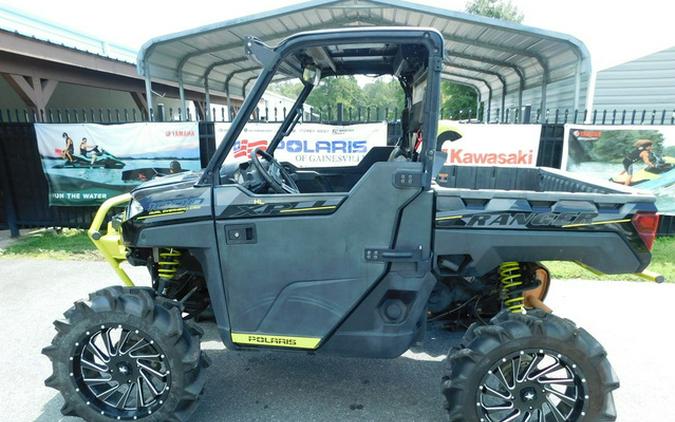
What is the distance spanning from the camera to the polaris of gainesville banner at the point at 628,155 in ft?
20.1

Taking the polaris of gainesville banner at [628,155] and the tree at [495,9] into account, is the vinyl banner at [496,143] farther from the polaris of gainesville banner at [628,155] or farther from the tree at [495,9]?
the tree at [495,9]

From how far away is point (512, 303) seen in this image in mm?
2859

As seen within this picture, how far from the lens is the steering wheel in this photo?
2.72 m

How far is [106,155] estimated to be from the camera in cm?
682

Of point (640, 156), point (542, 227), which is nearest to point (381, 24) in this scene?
point (640, 156)

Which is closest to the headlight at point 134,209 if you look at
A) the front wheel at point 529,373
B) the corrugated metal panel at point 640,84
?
the front wheel at point 529,373

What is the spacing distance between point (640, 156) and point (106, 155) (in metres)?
8.75

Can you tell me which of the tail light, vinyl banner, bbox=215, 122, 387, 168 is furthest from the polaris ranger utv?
vinyl banner, bbox=215, 122, 387, 168

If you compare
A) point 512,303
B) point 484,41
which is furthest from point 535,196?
point 484,41

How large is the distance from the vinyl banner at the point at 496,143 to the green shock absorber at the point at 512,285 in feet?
12.6

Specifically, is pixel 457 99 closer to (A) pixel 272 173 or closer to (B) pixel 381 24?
(B) pixel 381 24

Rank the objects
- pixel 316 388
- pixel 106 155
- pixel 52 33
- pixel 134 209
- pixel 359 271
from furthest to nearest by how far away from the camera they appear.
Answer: pixel 52 33, pixel 106 155, pixel 316 388, pixel 134 209, pixel 359 271

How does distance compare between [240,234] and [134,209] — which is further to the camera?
[134,209]

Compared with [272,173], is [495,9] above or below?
above
